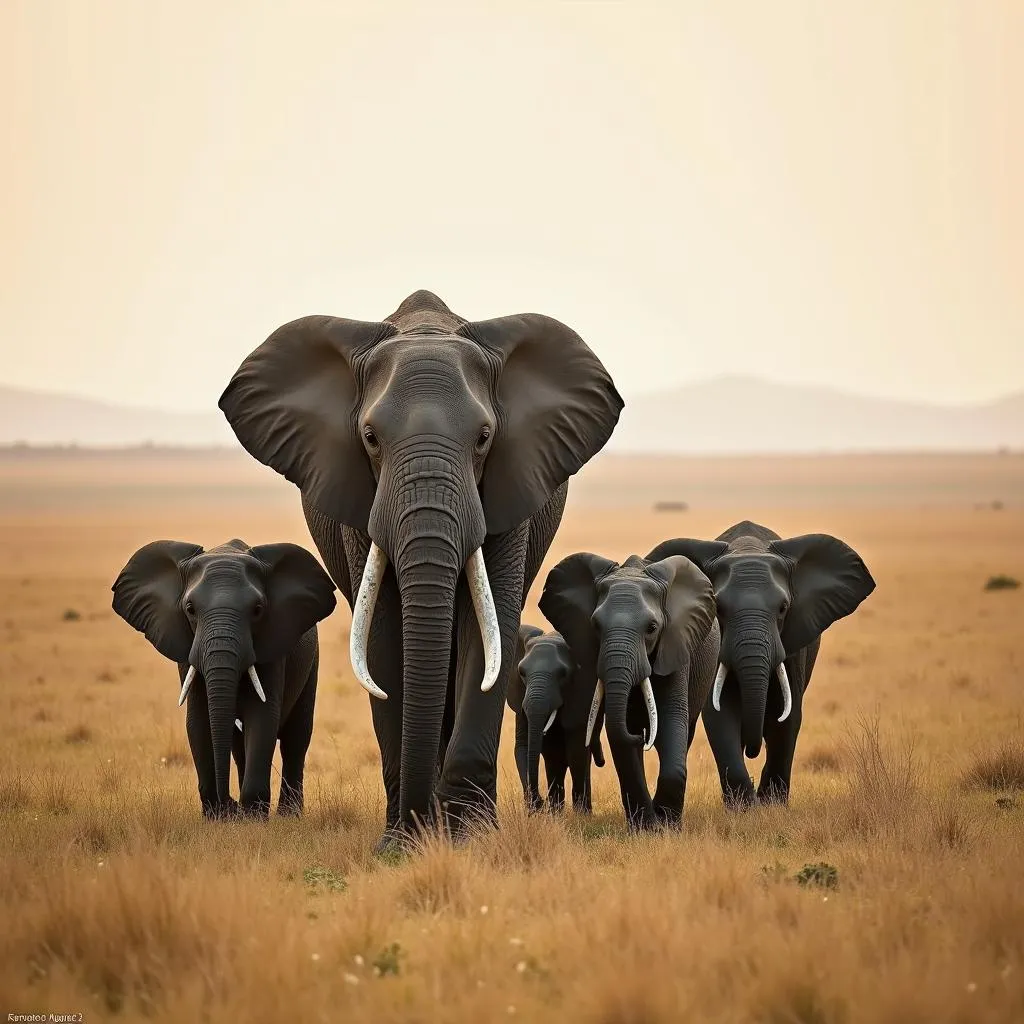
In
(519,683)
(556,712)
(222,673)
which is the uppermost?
(222,673)

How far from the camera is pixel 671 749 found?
11.2 m

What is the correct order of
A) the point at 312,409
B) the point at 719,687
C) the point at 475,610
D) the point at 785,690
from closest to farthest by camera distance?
the point at 475,610, the point at 312,409, the point at 719,687, the point at 785,690

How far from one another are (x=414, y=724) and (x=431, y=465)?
1489 millimetres

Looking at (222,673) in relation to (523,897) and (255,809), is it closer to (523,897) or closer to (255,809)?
(255,809)

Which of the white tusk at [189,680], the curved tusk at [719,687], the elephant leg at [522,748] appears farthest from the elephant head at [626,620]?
the white tusk at [189,680]

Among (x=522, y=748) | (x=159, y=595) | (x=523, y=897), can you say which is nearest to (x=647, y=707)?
(x=522, y=748)

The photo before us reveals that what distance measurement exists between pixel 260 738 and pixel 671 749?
9.65 feet

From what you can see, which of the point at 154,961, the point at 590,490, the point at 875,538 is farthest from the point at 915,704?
the point at 590,490

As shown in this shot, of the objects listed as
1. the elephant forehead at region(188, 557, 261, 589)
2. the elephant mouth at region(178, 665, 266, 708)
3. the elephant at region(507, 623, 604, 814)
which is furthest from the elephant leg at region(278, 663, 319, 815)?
the elephant at region(507, 623, 604, 814)

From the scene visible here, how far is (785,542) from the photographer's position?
529 inches

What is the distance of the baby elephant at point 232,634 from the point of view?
1170cm

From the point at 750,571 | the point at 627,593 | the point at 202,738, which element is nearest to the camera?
the point at 627,593

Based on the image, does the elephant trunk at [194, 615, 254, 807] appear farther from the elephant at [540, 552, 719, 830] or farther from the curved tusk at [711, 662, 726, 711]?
the curved tusk at [711, 662, 726, 711]

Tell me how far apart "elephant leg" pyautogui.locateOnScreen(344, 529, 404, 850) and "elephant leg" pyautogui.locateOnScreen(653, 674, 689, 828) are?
1.77 meters
